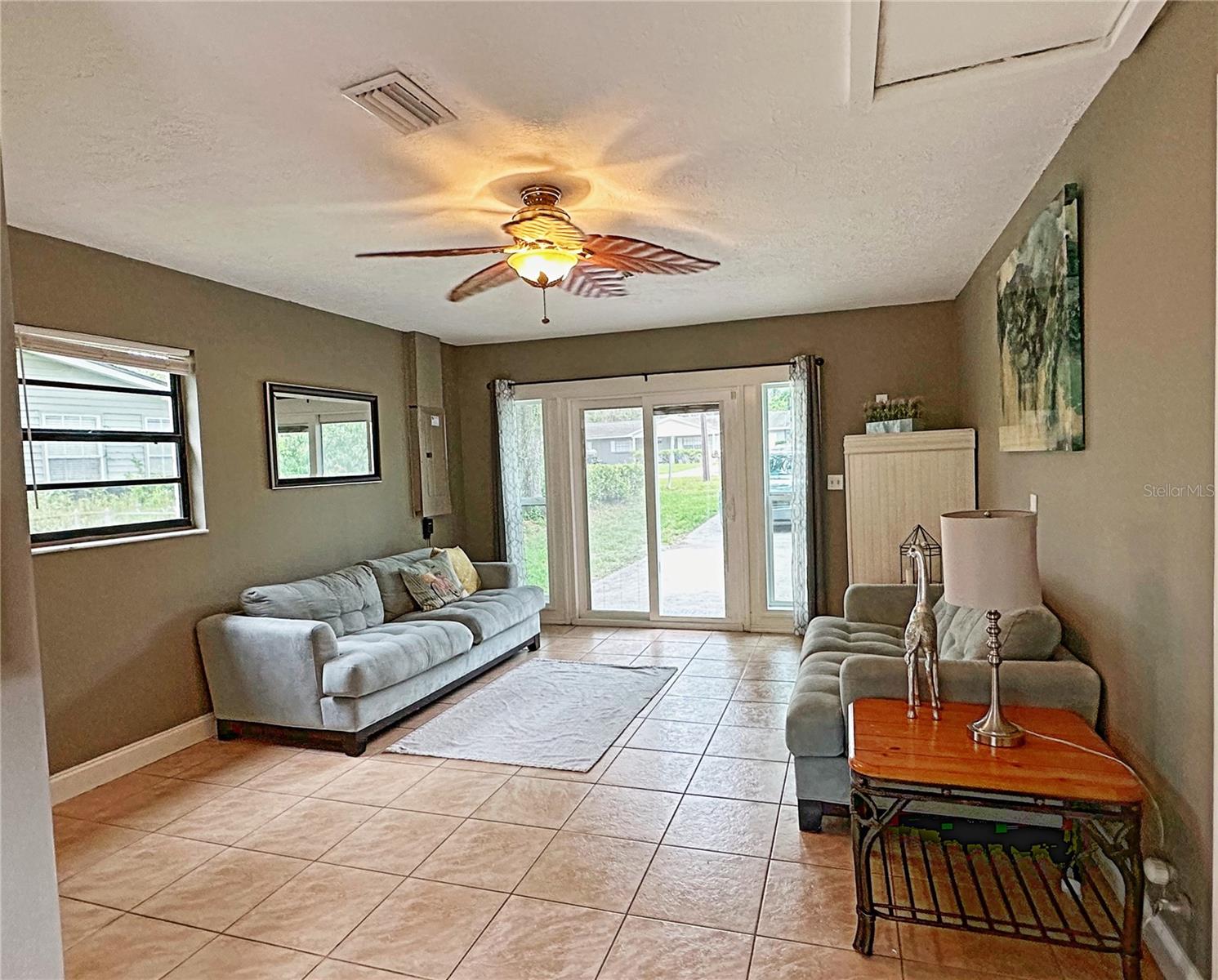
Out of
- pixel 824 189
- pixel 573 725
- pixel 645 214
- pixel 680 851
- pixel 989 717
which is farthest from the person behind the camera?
pixel 573 725

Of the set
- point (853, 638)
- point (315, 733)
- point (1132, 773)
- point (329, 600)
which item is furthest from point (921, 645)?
point (329, 600)

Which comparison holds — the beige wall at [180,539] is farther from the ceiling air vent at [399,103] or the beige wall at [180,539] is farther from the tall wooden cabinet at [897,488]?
the tall wooden cabinet at [897,488]

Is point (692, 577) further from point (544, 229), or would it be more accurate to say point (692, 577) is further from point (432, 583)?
point (544, 229)

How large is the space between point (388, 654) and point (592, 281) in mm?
2220

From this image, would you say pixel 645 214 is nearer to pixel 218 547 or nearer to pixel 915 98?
pixel 915 98

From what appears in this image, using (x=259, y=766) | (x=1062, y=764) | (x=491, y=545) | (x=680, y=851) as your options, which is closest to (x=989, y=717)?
(x=1062, y=764)

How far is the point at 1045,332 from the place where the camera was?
2.79 meters

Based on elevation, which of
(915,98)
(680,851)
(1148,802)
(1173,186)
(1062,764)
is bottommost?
(680,851)

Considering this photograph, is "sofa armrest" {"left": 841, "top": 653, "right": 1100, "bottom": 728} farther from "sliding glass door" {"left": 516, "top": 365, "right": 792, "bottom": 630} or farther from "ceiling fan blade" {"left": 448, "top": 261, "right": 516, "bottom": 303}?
"sliding glass door" {"left": 516, "top": 365, "right": 792, "bottom": 630}

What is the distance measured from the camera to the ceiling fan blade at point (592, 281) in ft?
11.4

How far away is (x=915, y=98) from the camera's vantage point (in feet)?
7.24

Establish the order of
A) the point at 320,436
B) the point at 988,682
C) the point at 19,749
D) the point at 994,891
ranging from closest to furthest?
the point at 19,749 < the point at 994,891 < the point at 988,682 < the point at 320,436

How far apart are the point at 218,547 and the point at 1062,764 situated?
4.03 m

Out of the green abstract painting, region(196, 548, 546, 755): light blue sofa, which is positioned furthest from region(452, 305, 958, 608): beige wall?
region(196, 548, 546, 755): light blue sofa
